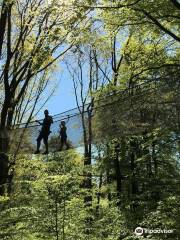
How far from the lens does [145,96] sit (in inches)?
585

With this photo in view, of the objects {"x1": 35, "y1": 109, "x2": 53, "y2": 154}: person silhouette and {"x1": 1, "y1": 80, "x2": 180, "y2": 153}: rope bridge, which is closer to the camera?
{"x1": 1, "y1": 80, "x2": 180, "y2": 153}: rope bridge

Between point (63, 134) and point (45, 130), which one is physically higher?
point (45, 130)

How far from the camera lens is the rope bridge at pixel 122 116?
47.7 ft

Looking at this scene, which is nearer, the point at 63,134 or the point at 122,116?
the point at 122,116

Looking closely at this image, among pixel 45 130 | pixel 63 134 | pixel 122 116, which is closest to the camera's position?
pixel 122 116

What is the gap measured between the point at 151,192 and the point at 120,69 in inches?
340

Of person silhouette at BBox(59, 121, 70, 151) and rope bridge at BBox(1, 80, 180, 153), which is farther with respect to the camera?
person silhouette at BBox(59, 121, 70, 151)

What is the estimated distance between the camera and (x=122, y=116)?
15.3 m

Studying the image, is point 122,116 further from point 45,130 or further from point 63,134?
point 45,130

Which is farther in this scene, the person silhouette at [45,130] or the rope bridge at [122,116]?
the person silhouette at [45,130]

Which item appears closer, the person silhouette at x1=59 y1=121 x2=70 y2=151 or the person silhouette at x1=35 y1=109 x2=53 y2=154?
the person silhouette at x1=59 y1=121 x2=70 y2=151

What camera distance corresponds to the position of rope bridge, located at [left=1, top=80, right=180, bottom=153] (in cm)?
1453

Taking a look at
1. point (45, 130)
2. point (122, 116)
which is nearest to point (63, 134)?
point (45, 130)

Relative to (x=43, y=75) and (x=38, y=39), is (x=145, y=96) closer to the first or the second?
(x=38, y=39)
